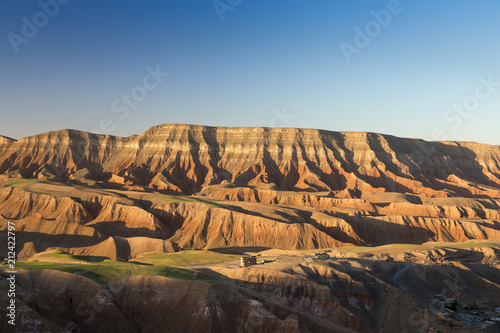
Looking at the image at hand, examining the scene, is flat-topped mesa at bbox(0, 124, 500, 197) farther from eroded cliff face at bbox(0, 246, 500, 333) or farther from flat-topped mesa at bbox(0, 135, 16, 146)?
eroded cliff face at bbox(0, 246, 500, 333)

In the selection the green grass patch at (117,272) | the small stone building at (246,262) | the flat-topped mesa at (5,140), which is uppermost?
the flat-topped mesa at (5,140)

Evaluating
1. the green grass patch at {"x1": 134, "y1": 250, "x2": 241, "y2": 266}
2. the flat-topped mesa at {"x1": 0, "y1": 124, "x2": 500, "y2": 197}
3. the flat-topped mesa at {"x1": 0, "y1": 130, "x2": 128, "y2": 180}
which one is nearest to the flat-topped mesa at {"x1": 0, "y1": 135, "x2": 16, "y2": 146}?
the flat-topped mesa at {"x1": 0, "y1": 130, "x2": 128, "y2": 180}

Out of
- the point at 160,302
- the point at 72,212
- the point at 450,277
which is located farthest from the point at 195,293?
the point at 72,212

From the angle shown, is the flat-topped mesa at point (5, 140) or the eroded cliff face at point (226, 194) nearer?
the eroded cliff face at point (226, 194)

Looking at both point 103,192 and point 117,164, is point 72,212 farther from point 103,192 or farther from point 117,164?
point 117,164

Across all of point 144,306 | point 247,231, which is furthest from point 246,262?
point 247,231

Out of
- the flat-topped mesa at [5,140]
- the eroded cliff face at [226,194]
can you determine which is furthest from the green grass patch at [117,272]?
the flat-topped mesa at [5,140]

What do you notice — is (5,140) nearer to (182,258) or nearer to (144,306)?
(182,258)

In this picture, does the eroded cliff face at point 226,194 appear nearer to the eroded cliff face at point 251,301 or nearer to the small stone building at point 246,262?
the small stone building at point 246,262
